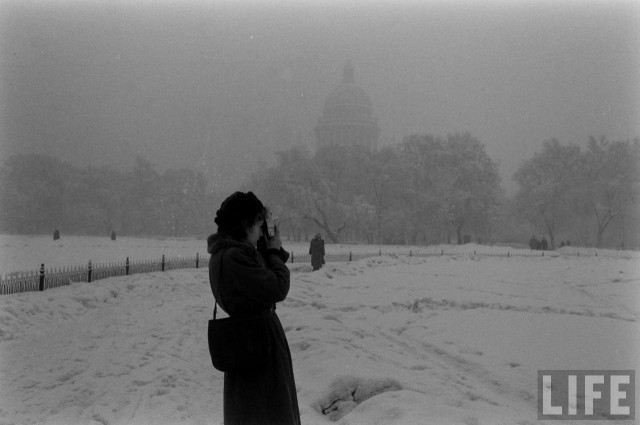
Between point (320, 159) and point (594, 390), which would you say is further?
point (320, 159)

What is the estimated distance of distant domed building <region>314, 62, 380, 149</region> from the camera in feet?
268

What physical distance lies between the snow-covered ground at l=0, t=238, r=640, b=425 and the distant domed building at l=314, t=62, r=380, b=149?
2746 inches

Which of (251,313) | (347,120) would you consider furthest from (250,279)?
(347,120)

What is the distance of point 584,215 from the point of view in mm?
38062

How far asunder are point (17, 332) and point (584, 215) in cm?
3925

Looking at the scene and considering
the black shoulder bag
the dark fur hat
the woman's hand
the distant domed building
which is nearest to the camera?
the black shoulder bag

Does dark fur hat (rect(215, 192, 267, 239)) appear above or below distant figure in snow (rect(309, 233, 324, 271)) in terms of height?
above

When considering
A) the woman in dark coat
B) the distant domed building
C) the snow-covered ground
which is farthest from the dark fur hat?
the distant domed building

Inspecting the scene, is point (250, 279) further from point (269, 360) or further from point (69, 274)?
point (69, 274)

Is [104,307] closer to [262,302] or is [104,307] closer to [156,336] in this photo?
[156,336]

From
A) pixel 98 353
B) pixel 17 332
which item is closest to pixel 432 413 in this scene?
pixel 98 353

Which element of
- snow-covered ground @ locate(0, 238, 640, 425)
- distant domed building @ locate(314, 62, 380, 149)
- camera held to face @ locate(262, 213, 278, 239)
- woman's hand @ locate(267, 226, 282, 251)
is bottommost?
snow-covered ground @ locate(0, 238, 640, 425)

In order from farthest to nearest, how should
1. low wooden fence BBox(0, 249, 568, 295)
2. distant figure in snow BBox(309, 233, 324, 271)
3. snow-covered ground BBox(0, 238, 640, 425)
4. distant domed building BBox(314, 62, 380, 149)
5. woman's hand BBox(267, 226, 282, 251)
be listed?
distant domed building BBox(314, 62, 380, 149) < distant figure in snow BBox(309, 233, 324, 271) < low wooden fence BBox(0, 249, 568, 295) < snow-covered ground BBox(0, 238, 640, 425) < woman's hand BBox(267, 226, 282, 251)

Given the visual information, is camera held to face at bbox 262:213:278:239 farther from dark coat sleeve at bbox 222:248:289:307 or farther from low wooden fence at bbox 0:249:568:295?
low wooden fence at bbox 0:249:568:295
